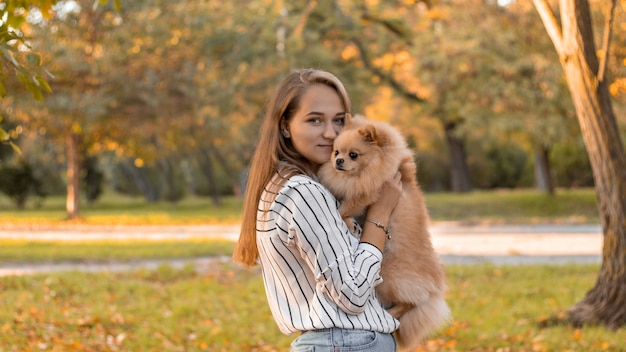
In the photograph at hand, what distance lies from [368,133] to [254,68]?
64.0 feet

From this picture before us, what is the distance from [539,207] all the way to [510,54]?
516 centimetres

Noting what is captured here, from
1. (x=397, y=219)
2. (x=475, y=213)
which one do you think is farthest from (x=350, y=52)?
(x=397, y=219)

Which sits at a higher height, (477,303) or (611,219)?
(611,219)

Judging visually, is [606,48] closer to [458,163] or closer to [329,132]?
[329,132]

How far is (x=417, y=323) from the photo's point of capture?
109 inches

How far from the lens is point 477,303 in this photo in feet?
26.4

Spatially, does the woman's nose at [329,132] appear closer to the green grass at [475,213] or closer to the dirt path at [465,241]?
the dirt path at [465,241]

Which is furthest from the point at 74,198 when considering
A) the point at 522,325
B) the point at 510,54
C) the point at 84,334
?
the point at 522,325

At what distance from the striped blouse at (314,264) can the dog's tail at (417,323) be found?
0.24 metres

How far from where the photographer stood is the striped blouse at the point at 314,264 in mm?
Result: 2355

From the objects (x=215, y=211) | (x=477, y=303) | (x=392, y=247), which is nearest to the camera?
(x=392, y=247)

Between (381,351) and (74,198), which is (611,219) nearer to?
(381,351)

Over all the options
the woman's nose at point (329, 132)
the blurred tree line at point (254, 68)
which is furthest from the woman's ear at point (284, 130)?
the blurred tree line at point (254, 68)

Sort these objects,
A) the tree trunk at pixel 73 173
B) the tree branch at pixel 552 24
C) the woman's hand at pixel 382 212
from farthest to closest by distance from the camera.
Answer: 1. the tree trunk at pixel 73 173
2. the tree branch at pixel 552 24
3. the woman's hand at pixel 382 212
